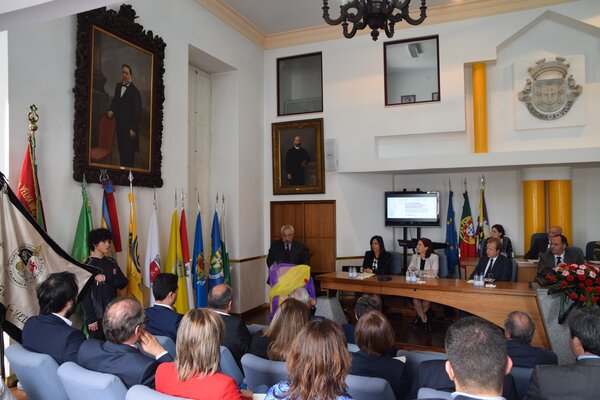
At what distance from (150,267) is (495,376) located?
170 inches

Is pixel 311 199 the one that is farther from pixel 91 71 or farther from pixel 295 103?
pixel 91 71

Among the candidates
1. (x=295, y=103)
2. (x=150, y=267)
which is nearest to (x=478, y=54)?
(x=295, y=103)

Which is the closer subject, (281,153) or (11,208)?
(11,208)

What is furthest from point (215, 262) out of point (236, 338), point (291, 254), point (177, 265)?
point (236, 338)

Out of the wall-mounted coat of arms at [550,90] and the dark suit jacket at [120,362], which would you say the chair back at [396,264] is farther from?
the dark suit jacket at [120,362]

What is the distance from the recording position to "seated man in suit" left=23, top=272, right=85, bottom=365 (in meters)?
2.70

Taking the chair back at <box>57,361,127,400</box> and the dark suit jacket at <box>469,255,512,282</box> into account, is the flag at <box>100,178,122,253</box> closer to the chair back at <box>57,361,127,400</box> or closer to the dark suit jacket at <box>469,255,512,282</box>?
the chair back at <box>57,361,127,400</box>

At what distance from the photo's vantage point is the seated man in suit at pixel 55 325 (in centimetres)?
270

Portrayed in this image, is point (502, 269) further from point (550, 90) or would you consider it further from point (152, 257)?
point (152, 257)

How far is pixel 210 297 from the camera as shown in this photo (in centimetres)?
341

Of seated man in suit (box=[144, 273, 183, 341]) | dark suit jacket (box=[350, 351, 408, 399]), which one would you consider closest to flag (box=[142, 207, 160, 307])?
seated man in suit (box=[144, 273, 183, 341])

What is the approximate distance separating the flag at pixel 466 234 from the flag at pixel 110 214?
18.8ft

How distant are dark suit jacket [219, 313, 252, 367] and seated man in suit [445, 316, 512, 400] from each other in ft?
5.82

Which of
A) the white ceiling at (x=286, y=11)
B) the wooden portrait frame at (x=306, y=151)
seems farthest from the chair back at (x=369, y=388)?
the white ceiling at (x=286, y=11)
